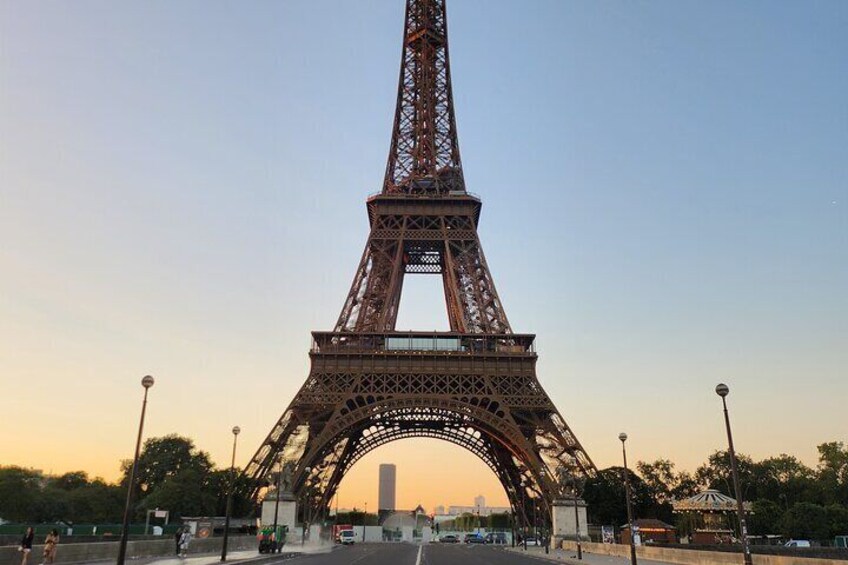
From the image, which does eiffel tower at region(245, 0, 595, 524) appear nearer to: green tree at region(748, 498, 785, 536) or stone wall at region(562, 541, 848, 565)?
stone wall at region(562, 541, 848, 565)

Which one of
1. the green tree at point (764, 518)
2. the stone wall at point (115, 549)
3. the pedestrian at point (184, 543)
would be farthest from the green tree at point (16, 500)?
the green tree at point (764, 518)

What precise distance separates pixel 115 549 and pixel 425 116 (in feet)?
169

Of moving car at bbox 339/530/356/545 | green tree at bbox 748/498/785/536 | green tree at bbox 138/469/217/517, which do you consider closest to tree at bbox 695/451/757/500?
green tree at bbox 748/498/785/536

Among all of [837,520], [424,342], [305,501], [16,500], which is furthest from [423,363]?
[16,500]

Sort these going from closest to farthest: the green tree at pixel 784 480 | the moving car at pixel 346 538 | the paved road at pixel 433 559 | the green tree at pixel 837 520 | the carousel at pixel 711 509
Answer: the paved road at pixel 433 559
the carousel at pixel 711 509
the green tree at pixel 837 520
the moving car at pixel 346 538
the green tree at pixel 784 480

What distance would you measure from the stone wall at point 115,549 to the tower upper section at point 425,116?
35.4 meters

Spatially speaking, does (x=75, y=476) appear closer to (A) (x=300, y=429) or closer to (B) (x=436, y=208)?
(A) (x=300, y=429)

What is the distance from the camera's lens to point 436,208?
2478 inches

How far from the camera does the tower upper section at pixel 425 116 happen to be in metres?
65.8

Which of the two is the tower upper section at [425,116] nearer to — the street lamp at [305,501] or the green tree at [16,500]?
the street lamp at [305,501]

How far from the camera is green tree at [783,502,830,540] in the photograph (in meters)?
63.5

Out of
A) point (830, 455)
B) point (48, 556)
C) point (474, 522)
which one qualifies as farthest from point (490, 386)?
point (474, 522)

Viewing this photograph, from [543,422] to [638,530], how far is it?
10.5 metres

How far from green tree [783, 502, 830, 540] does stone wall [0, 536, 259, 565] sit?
172 ft
